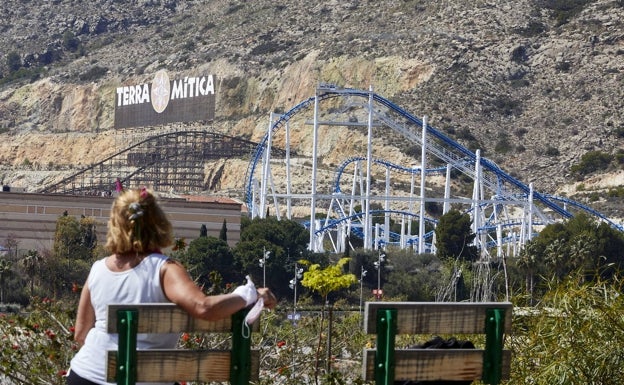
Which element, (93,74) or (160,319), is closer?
(160,319)

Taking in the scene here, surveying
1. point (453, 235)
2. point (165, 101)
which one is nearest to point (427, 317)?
point (453, 235)

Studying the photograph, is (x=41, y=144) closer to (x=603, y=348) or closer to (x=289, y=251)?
(x=289, y=251)

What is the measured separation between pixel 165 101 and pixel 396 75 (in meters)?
13.7

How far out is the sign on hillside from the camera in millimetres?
89062

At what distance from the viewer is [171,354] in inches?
259

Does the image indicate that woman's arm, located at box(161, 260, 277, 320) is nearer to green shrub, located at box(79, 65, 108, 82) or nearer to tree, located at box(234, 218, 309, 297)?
tree, located at box(234, 218, 309, 297)

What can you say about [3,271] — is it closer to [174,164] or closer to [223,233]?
[223,233]

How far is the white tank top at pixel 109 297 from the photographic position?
252 inches

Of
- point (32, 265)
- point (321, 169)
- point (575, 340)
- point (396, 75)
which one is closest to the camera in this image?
point (575, 340)

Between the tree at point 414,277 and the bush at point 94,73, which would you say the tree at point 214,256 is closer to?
the tree at point 414,277

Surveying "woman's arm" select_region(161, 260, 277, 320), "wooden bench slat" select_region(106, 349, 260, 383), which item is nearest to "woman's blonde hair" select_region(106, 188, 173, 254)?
"woman's arm" select_region(161, 260, 277, 320)

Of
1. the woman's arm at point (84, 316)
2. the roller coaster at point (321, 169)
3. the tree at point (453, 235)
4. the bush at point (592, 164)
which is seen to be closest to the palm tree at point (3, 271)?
the tree at point (453, 235)

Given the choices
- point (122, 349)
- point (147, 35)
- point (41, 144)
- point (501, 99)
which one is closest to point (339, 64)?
point (501, 99)

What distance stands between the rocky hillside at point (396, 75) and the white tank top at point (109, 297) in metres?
68.8
